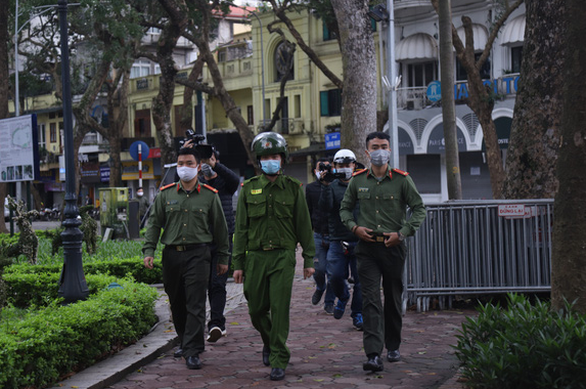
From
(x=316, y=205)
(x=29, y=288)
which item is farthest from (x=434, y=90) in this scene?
(x=29, y=288)

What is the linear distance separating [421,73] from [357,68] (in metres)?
21.3

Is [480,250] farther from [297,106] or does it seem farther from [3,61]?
[297,106]

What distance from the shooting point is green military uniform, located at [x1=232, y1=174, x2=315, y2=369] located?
22.6 feet

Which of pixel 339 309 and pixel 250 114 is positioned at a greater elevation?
pixel 250 114

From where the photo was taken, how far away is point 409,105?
3631 centimetres

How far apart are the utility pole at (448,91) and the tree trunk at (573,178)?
348 inches

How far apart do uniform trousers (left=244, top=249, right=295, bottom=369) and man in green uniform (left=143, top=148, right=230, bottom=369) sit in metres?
0.56

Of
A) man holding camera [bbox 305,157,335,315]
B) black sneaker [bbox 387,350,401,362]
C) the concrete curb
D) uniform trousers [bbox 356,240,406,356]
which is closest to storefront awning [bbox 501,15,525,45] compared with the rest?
man holding camera [bbox 305,157,335,315]

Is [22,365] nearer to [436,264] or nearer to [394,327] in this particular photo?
[394,327]

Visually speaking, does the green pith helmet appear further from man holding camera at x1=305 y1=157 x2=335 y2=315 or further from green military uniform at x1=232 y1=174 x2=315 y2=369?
man holding camera at x1=305 y1=157 x2=335 y2=315

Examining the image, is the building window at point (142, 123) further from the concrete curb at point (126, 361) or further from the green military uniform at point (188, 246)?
the green military uniform at point (188, 246)

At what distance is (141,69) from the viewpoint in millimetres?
59531

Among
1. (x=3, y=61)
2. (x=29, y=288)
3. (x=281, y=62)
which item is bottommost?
(x=29, y=288)

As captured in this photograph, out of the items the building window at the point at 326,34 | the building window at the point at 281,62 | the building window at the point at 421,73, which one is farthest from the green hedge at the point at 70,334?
the building window at the point at 281,62
